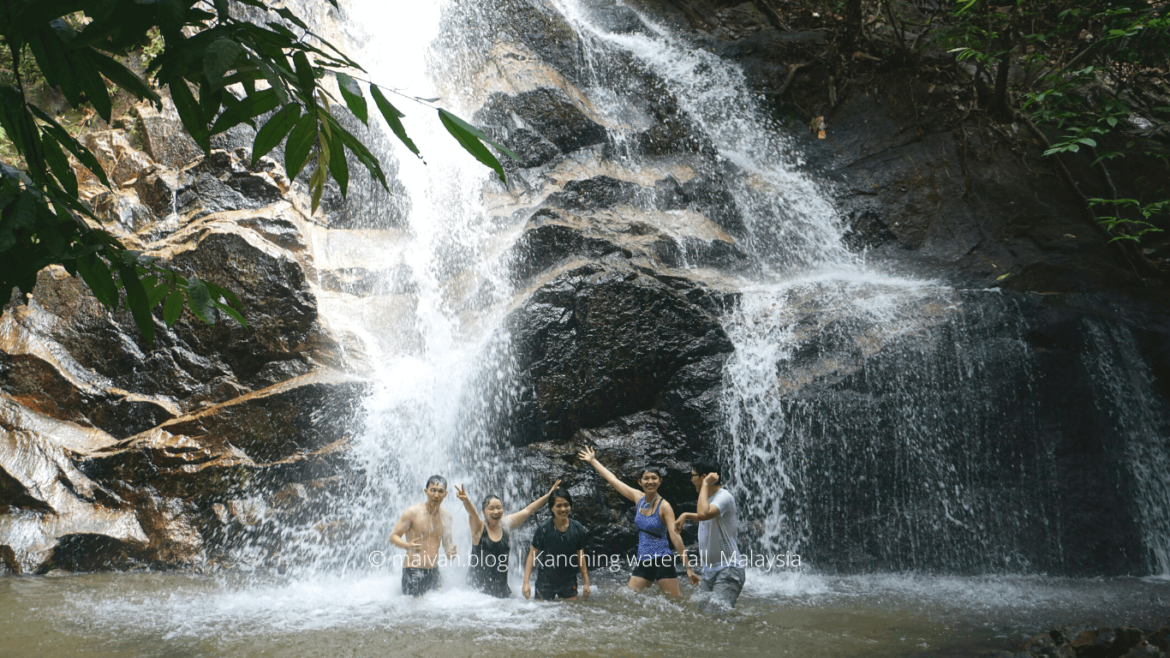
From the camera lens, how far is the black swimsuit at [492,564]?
6.07m

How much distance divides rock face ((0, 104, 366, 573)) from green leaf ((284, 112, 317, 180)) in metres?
6.97

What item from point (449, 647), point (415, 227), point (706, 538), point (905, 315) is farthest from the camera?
point (415, 227)

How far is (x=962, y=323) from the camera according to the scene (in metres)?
8.16

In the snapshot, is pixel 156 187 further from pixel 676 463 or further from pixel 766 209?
pixel 766 209

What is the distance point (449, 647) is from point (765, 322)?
18.7 ft

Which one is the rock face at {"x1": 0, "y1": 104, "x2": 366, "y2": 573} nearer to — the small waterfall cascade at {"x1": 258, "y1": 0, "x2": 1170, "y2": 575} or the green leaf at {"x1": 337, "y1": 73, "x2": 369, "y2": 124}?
the small waterfall cascade at {"x1": 258, "y1": 0, "x2": 1170, "y2": 575}

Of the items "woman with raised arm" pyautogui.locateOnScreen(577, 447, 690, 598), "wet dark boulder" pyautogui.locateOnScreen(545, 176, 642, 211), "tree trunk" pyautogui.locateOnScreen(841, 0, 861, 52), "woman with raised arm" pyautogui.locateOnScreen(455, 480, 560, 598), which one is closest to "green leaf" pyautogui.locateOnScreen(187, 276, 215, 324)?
"woman with raised arm" pyautogui.locateOnScreen(455, 480, 560, 598)

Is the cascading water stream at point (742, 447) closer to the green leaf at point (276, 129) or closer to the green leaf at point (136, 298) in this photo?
the green leaf at point (136, 298)

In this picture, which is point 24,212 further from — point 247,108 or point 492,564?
point 492,564

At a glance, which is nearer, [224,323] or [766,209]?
[224,323]

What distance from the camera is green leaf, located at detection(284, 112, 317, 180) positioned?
1.12 metres

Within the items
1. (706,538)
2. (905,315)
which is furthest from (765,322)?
(706,538)

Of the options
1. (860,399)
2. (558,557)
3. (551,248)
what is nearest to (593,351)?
(551,248)

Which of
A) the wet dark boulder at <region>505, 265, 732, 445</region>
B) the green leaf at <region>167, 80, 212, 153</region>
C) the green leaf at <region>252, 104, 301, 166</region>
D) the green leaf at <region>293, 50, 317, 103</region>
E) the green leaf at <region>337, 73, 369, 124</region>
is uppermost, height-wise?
the wet dark boulder at <region>505, 265, 732, 445</region>
